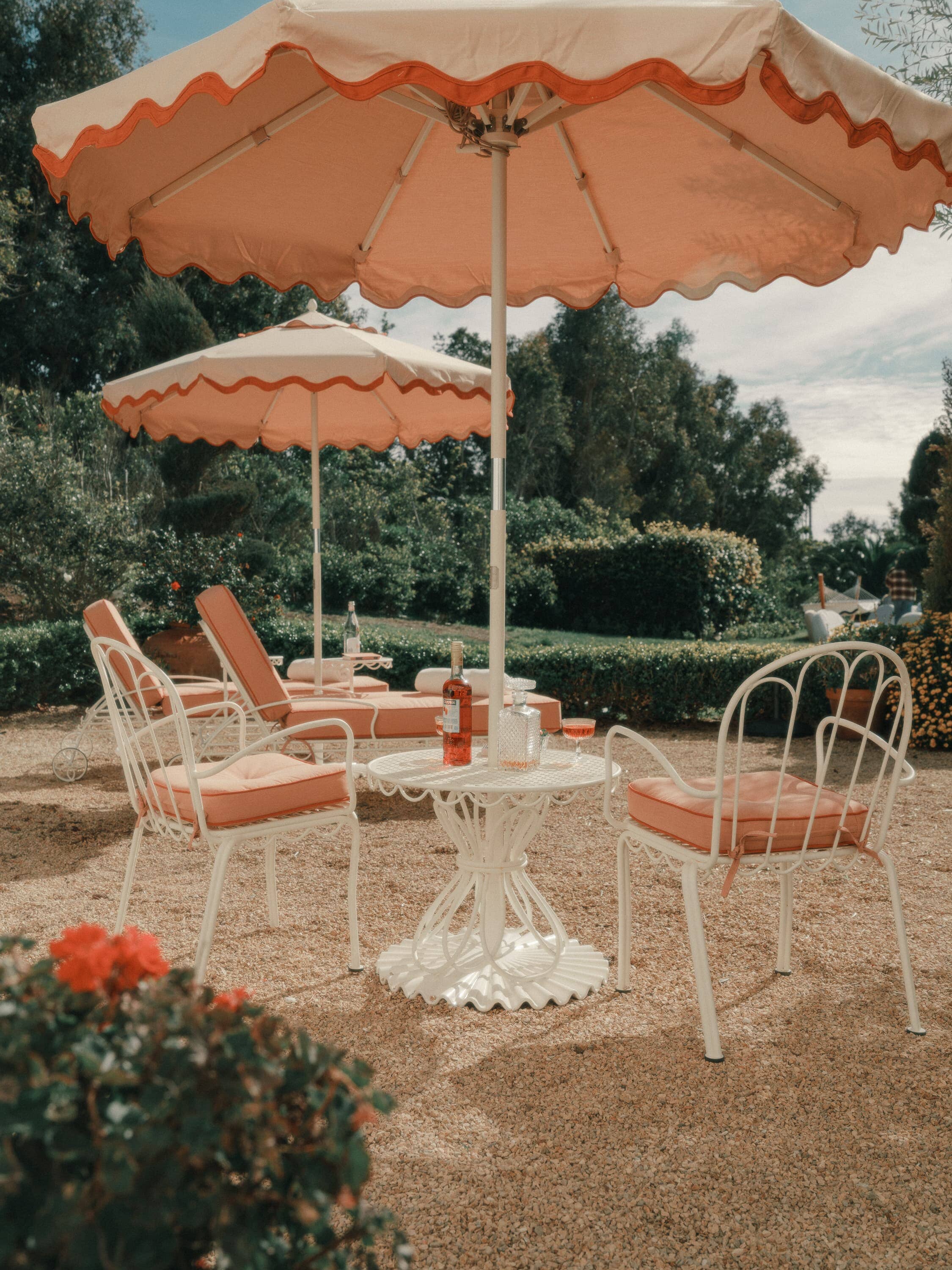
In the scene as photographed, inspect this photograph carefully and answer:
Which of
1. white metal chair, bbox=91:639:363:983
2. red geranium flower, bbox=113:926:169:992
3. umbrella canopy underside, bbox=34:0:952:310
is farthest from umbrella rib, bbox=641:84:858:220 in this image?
red geranium flower, bbox=113:926:169:992

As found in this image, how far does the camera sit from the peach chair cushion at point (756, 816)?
2592 millimetres

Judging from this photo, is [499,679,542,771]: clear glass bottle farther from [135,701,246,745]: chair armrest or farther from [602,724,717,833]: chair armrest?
[135,701,246,745]: chair armrest

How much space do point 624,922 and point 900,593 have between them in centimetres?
930

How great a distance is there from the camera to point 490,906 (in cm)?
316

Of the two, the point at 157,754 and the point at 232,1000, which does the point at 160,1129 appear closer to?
the point at 232,1000

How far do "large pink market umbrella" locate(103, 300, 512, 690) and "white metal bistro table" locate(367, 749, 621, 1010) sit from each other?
203 cm

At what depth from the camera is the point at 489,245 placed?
170 inches

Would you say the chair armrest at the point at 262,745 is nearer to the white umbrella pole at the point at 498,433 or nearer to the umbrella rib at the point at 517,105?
the white umbrella pole at the point at 498,433

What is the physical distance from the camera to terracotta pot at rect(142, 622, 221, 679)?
10023 millimetres

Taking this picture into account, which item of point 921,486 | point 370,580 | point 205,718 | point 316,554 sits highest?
point 921,486

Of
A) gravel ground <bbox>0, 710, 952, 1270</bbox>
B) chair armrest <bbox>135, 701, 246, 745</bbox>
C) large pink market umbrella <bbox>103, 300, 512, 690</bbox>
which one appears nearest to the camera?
gravel ground <bbox>0, 710, 952, 1270</bbox>

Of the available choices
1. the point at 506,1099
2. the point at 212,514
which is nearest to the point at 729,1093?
the point at 506,1099

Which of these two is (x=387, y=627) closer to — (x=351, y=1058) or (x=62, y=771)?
(x=62, y=771)

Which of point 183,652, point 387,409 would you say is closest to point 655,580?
point 183,652
